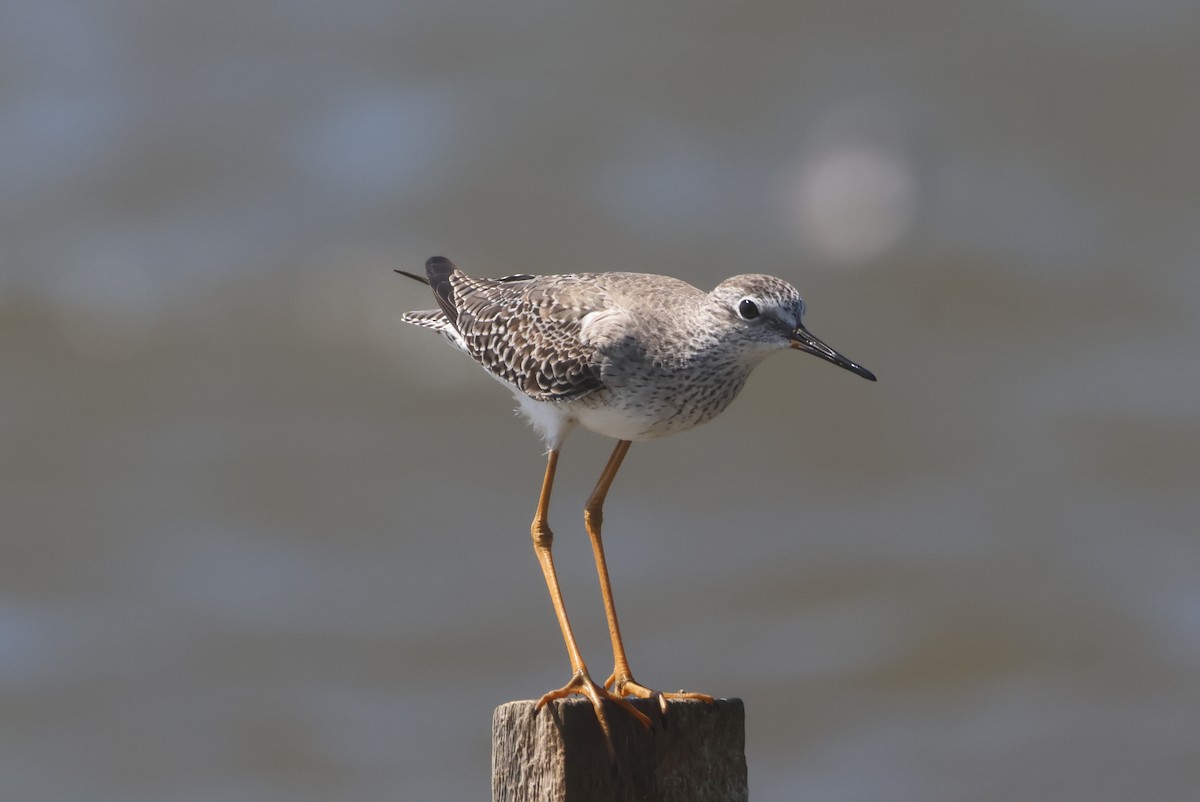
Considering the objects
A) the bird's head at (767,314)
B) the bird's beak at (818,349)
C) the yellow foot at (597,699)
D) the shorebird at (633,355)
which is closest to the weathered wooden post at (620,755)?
the yellow foot at (597,699)

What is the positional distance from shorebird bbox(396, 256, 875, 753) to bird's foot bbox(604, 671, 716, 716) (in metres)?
0.01

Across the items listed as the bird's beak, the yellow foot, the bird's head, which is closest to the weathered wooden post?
the yellow foot

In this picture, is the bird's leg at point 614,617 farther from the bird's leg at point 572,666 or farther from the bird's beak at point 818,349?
the bird's beak at point 818,349

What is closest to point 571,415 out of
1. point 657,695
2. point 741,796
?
point 657,695

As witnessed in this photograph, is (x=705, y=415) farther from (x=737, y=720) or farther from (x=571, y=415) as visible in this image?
(x=737, y=720)

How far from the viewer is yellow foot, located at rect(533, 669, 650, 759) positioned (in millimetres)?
6522

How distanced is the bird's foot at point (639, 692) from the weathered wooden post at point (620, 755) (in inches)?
3.3

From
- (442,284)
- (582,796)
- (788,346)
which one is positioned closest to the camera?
(582,796)

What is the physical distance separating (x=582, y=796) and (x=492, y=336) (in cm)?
390

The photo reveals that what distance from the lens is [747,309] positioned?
8.12 metres

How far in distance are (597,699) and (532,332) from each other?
3.00m

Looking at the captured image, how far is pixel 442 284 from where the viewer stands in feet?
35.0

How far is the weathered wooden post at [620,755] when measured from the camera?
6441mm

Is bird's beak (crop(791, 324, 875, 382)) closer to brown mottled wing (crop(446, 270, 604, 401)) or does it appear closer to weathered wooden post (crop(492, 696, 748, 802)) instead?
brown mottled wing (crop(446, 270, 604, 401))
